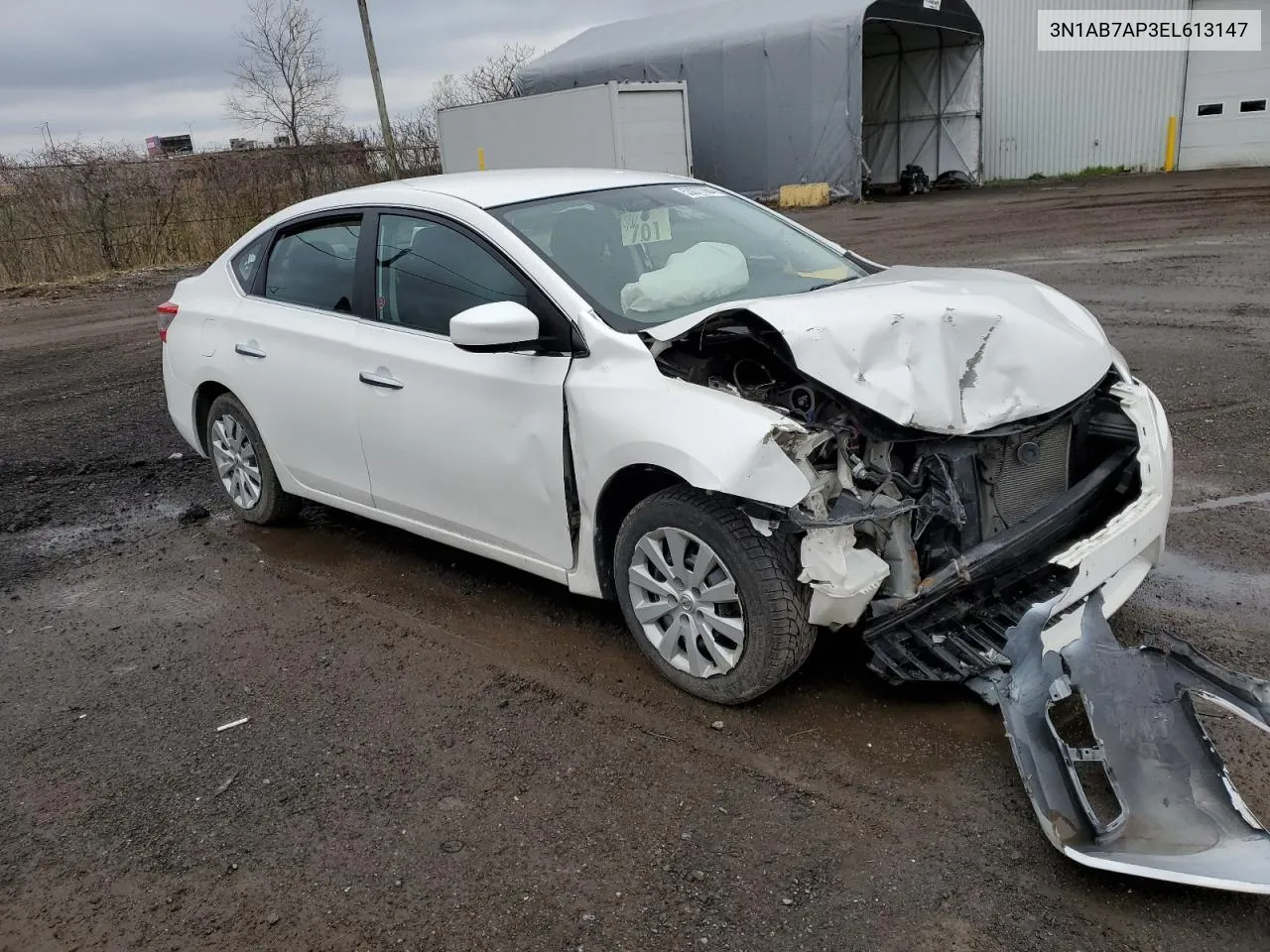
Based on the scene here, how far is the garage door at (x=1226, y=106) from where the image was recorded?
22.9 m

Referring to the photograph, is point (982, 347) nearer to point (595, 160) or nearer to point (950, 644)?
point (950, 644)

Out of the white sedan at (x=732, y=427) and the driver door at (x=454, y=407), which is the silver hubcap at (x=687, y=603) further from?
the driver door at (x=454, y=407)

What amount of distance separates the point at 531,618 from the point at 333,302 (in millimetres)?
1707

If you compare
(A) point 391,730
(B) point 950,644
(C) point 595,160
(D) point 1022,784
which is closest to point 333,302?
(A) point 391,730

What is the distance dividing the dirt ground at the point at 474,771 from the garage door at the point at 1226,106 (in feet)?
70.6

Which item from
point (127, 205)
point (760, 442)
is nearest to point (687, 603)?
point (760, 442)

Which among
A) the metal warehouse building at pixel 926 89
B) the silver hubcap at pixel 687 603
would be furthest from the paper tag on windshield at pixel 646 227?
the metal warehouse building at pixel 926 89

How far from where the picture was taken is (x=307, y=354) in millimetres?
4676

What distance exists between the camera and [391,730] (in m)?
3.56

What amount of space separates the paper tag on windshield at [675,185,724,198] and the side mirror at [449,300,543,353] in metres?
1.44

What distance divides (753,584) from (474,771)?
1079 millimetres

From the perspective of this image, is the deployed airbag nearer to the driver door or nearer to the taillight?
the driver door

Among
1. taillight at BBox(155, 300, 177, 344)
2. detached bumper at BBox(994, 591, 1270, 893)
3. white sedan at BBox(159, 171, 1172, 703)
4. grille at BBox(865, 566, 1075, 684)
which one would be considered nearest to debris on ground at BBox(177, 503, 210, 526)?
taillight at BBox(155, 300, 177, 344)

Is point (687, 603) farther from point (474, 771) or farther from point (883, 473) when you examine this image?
point (474, 771)
